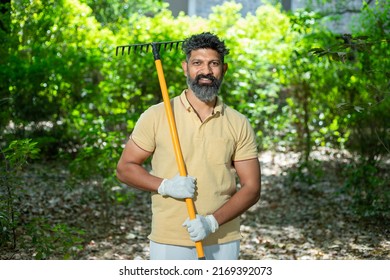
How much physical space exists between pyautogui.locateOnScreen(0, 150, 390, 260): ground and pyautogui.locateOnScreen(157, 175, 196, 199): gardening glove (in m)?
2.09

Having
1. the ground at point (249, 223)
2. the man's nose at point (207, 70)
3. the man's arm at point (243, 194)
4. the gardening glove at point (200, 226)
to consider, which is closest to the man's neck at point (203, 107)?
the man's nose at point (207, 70)

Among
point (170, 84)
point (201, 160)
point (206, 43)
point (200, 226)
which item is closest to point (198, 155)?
point (201, 160)

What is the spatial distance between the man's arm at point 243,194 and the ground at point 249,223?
2.11 metres

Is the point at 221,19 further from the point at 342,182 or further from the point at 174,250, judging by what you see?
the point at 174,250

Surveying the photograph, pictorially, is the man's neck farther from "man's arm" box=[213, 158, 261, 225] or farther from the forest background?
the forest background

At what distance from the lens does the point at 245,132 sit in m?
3.02

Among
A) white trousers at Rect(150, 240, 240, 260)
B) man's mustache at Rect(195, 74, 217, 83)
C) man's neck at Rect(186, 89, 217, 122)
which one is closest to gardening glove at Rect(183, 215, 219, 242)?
white trousers at Rect(150, 240, 240, 260)

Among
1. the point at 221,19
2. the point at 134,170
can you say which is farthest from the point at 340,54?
the point at 221,19

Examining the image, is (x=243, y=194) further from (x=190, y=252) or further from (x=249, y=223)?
(x=249, y=223)

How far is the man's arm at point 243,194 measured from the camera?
2.93m

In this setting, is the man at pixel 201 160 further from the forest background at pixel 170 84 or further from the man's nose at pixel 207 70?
the forest background at pixel 170 84

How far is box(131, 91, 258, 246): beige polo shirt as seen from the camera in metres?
2.96

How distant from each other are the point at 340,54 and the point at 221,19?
6928 millimetres

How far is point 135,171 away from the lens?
2979mm
